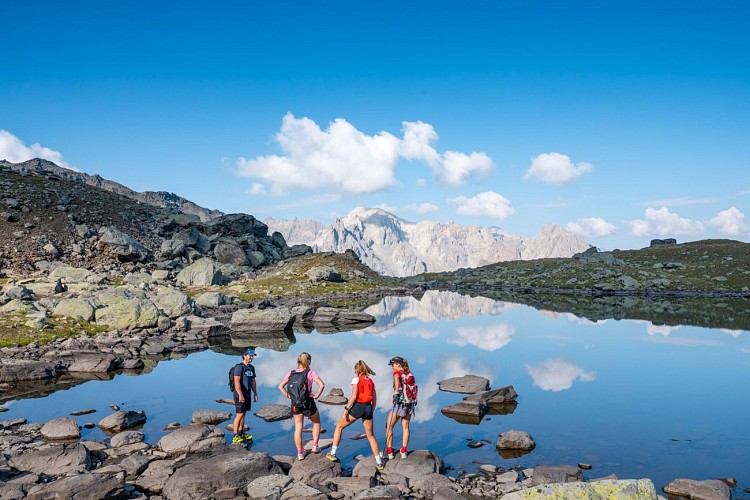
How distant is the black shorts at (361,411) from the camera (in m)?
21.2

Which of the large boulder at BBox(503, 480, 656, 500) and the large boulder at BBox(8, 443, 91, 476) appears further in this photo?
the large boulder at BBox(8, 443, 91, 476)

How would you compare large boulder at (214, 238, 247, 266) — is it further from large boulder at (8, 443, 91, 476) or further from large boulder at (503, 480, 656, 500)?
large boulder at (503, 480, 656, 500)

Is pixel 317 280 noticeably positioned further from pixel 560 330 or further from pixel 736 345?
pixel 736 345

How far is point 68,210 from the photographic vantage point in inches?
4638

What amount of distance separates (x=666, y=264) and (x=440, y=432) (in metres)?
130

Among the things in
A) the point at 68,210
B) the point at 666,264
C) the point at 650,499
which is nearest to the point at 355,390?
the point at 650,499

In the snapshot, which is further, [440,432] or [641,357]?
[641,357]

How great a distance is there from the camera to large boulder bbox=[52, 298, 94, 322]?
5456 centimetres

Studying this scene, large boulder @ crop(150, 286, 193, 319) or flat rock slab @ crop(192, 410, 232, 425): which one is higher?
large boulder @ crop(150, 286, 193, 319)

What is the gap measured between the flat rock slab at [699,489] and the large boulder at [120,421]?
83.9ft

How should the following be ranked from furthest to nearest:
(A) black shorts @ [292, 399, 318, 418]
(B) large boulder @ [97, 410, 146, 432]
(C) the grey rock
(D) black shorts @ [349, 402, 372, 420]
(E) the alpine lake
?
1. (B) large boulder @ [97, 410, 146, 432]
2. (C) the grey rock
3. (E) the alpine lake
4. (A) black shorts @ [292, 399, 318, 418]
5. (D) black shorts @ [349, 402, 372, 420]

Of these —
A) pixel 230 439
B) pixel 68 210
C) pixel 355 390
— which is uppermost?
pixel 68 210

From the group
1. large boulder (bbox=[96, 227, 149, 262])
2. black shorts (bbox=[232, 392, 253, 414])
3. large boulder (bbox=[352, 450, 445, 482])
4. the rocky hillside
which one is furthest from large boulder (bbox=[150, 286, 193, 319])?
large boulder (bbox=[352, 450, 445, 482])

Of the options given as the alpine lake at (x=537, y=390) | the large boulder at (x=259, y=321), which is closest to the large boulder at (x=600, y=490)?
the alpine lake at (x=537, y=390)
